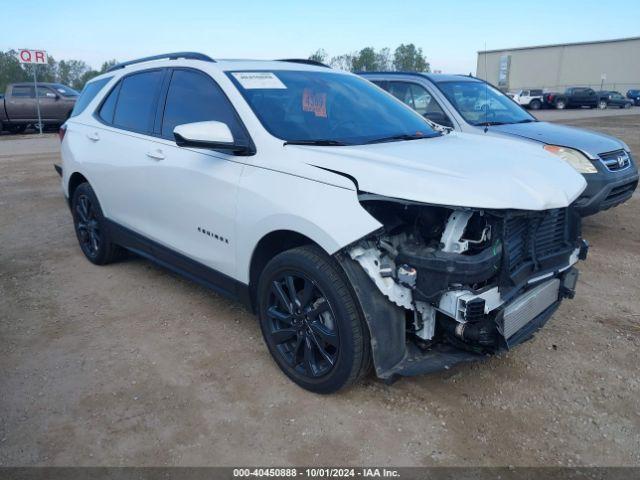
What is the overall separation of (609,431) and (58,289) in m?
4.23

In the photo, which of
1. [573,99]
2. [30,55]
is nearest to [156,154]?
[30,55]

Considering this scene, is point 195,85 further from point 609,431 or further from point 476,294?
point 609,431

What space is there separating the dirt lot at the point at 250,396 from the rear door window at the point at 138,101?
1.40 metres

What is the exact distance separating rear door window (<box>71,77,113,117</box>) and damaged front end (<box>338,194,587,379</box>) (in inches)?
137

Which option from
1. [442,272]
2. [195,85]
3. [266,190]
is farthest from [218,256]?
[442,272]

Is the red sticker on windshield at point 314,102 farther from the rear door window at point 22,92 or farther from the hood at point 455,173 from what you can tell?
the rear door window at point 22,92

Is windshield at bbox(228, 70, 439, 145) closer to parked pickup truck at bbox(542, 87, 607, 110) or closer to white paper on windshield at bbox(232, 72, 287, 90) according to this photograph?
white paper on windshield at bbox(232, 72, 287, 90)

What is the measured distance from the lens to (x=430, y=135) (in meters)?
3.77

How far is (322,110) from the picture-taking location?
358cm

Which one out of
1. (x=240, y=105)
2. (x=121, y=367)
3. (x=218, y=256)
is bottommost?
(x=121, y=367)

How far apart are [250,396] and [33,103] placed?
1946cm

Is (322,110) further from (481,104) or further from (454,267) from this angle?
(481,104)

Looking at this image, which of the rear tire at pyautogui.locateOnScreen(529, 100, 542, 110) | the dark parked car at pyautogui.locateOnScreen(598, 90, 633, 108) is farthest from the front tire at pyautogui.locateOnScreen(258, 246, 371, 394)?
the dark parked car at pyautogui.locateOnScreen(598, 90, 633, 108)

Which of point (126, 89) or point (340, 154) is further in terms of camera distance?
point (126, 89)
